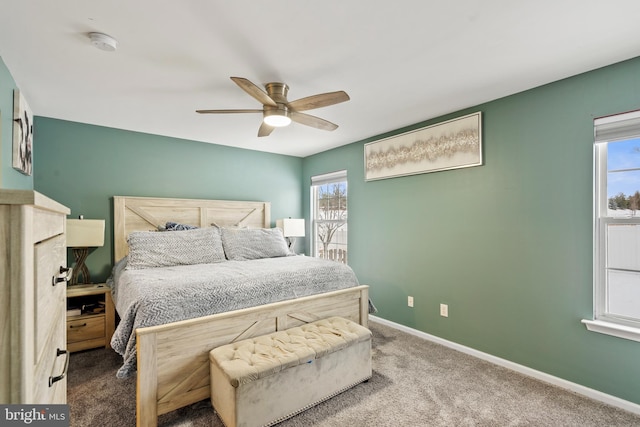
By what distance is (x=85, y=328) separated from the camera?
2916mm

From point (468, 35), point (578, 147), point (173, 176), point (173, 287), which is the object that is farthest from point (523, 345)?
point (173, 176)

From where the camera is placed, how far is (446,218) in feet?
10.2

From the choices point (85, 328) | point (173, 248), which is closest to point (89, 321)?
point (85, 328)

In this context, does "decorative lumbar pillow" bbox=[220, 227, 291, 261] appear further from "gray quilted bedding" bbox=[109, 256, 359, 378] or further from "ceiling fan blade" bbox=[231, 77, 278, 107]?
"ceiling fan blade" bbox=[231, 77, 278, 107]

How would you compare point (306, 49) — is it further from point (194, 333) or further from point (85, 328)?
point (85, 328)

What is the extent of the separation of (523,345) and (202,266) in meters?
2.96

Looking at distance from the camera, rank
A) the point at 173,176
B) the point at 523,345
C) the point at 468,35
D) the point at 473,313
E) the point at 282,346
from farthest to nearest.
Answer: the point at 173,176
the point at 473,313
the point at 523,345
the point at 282,346
the point at 468,35

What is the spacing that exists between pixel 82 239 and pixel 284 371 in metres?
2.49

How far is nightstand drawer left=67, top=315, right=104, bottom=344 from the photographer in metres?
2.86

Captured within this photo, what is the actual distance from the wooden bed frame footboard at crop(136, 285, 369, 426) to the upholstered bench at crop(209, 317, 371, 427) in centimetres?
→ 10

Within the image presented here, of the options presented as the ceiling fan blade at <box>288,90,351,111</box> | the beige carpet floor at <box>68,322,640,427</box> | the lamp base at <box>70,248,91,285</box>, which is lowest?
the beige carpet floor at <box>68,322,640,427</box>

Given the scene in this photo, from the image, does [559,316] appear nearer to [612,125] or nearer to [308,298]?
[612,125]

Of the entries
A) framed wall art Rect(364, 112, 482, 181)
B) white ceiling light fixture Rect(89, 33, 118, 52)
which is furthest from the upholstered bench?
white ceiling light fixture Rect(89, 33, 118, 52)

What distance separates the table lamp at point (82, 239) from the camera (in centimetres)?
296
